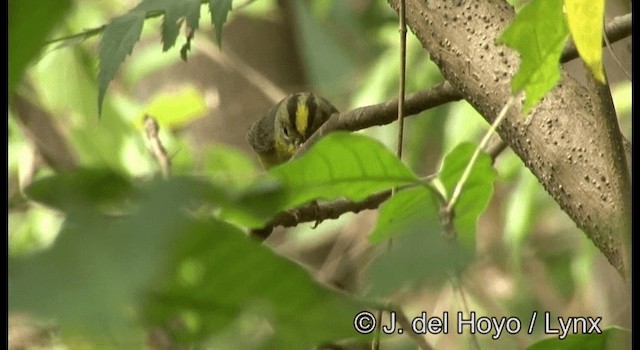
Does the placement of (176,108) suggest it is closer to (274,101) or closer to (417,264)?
(274,101)

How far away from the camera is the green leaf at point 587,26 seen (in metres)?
0.48

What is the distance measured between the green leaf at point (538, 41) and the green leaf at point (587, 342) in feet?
0.44

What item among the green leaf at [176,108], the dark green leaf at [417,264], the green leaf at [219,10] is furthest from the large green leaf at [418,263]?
the green leaf at [176,108]

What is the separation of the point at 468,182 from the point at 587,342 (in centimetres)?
12

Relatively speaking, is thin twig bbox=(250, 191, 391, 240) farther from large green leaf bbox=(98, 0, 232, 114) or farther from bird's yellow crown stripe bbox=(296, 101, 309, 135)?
bird's yellow crown stripe bbox=(296, 101, 309, 135)

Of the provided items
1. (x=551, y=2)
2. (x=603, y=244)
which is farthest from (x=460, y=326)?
(x=551, y=2)

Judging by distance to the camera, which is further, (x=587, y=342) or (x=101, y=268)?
(x=587, y=342)

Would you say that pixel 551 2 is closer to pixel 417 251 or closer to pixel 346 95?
pixel 417 251

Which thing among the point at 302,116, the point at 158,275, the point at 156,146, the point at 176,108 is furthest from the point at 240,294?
the point at 176,108

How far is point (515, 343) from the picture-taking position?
1.32 metres

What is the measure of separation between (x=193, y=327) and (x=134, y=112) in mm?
1569

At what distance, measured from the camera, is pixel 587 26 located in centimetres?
48

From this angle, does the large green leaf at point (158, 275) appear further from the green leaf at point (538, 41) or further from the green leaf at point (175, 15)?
the green leaf at point (175, 15)

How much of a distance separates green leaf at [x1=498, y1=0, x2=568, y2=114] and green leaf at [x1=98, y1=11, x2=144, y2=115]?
31cm
